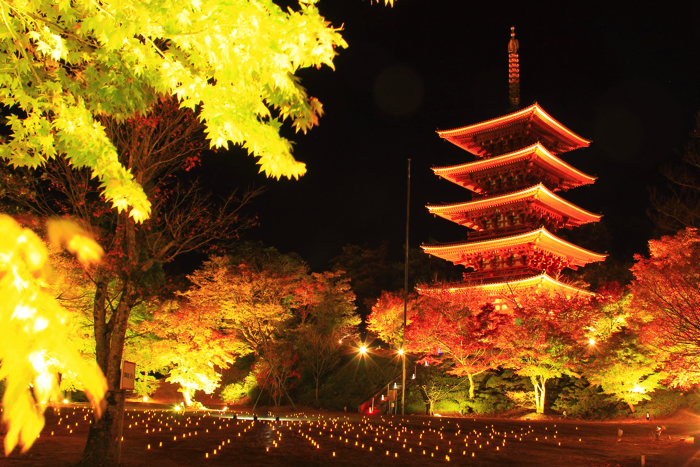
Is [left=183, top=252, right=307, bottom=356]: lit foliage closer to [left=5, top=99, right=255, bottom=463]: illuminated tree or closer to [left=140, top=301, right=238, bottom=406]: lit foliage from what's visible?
[left=140, top=301, right=238, bottom=406]: lit foliage

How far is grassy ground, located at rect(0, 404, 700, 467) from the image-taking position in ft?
33.9

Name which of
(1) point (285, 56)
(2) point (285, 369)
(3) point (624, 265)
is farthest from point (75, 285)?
(3) point (624, 265)

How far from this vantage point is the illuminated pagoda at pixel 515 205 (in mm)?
30359

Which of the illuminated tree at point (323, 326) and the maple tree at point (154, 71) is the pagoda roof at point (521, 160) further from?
the maple tree at point (154, 71)

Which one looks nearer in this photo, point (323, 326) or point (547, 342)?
point (547, 342)

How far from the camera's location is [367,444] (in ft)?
42.7

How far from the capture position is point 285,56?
452cm

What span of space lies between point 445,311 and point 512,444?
45.5 feet

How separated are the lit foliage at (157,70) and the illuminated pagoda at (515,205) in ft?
85.4

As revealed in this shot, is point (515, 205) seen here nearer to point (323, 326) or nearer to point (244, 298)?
point (323, 326)

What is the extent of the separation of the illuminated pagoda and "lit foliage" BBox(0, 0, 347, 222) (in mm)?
26039

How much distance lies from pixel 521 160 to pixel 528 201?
2742mm

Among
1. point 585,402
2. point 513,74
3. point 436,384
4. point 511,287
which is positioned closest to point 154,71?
point 585,402

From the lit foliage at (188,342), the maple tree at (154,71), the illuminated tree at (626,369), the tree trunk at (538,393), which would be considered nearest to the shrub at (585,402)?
the tree trunk at (538,393)
